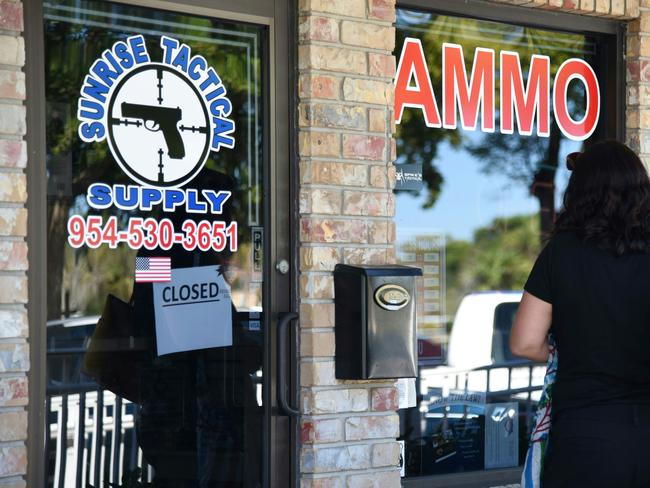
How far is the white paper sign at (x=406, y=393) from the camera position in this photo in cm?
475

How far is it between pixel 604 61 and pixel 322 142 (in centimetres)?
182

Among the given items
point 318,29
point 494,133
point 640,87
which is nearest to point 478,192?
point 494,133

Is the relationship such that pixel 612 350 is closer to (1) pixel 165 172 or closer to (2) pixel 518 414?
(1) pixel 165 172

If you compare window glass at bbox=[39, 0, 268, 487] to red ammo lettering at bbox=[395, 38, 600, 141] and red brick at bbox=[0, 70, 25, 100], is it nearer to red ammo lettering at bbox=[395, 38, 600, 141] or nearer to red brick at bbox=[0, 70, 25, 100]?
red brick at bbox=[0, 70, 25, 100]

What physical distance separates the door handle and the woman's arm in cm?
123

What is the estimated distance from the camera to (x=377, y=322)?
3.99 m

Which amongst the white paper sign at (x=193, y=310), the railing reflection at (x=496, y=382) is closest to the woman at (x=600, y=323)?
the white paper sign at (x=193, y=310)

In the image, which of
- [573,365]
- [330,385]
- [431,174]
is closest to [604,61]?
[431,174]

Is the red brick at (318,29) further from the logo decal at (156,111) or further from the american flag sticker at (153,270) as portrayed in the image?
the american flag sticker at (153,270)

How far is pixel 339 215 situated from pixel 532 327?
1313 millimetres

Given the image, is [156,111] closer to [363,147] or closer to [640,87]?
[363,147]

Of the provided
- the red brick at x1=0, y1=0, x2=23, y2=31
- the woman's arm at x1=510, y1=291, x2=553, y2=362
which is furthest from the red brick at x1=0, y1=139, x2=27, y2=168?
the woman's arm at x1=510, y1=291, x2=553, y2=362

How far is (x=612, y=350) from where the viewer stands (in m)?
2.90

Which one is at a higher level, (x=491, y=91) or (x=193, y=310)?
(x=491, y=91)
